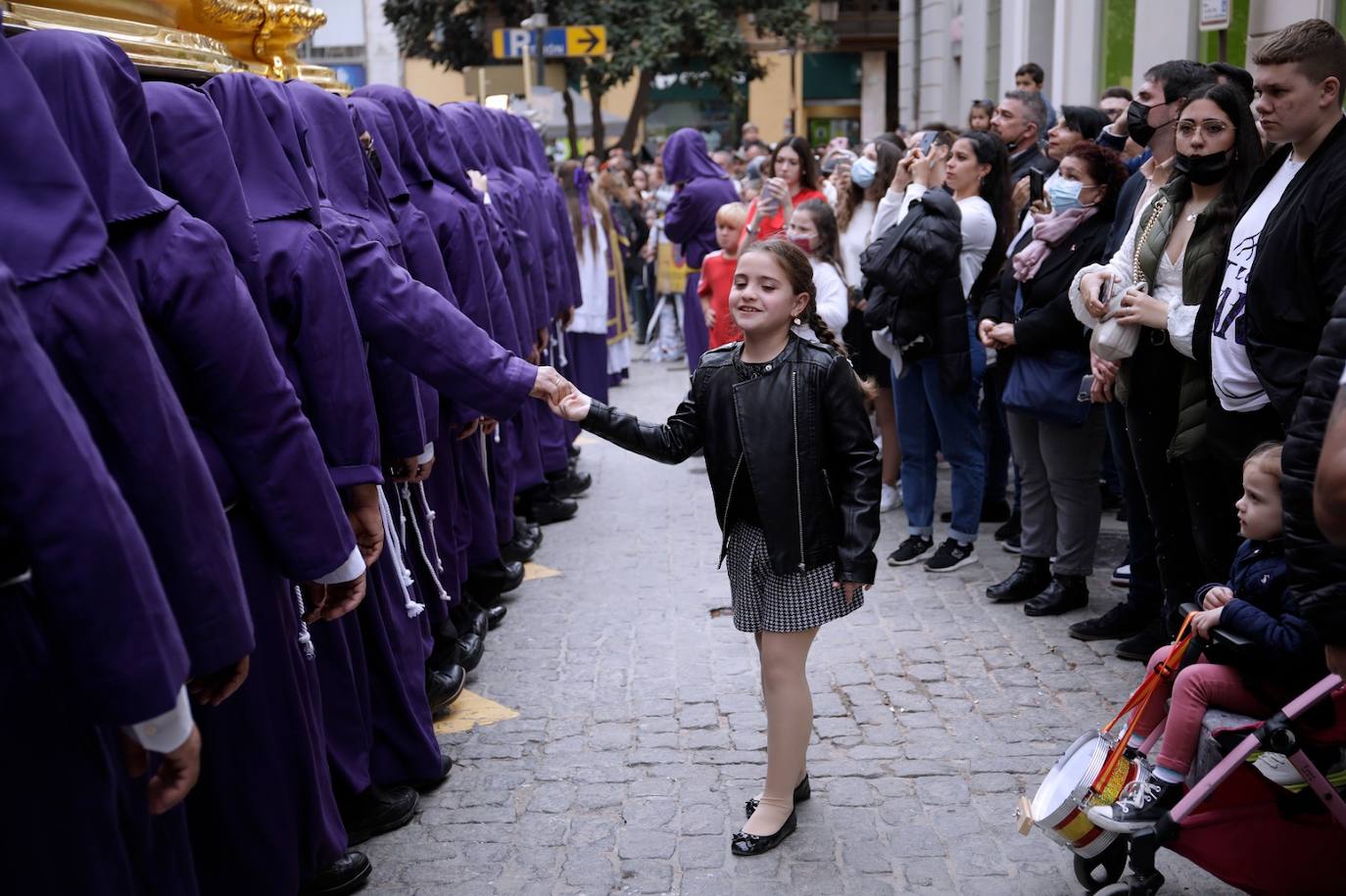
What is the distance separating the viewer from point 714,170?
10898mm

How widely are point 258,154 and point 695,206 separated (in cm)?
690

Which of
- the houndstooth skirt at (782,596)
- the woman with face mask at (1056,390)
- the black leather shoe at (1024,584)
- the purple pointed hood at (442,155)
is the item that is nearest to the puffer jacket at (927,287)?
the woman with face mask at (1056,390)

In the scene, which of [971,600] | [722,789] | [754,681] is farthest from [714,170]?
[722,789]

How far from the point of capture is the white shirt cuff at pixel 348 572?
3619mm

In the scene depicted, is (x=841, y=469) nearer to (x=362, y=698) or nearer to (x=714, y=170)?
(x=362, y=698)

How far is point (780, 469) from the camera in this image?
4.15 m

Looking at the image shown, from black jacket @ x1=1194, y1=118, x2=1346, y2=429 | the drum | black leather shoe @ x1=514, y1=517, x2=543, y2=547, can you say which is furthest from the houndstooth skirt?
black leather shoe @ x1=514, y1=517, x2=543, y2=547

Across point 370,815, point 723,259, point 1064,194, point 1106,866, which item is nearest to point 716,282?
point 723,259

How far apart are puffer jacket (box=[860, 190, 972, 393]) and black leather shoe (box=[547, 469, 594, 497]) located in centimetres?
287

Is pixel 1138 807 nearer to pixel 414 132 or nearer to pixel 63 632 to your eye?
pixel 63 632

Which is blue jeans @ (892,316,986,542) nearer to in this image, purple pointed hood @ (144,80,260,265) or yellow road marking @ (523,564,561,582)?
yellow road marking @ (523,564,561,582)

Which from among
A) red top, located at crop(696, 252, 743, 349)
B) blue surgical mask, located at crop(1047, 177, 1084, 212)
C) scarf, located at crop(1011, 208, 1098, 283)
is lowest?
red top, located at crop(696, 252, 743, 349)

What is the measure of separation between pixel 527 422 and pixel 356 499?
4027mm

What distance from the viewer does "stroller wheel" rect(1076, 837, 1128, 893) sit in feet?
12.5
